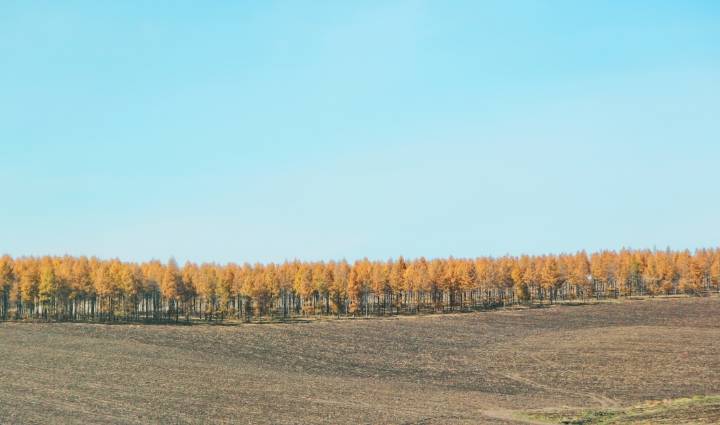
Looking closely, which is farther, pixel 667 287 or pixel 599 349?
pixel 667 287

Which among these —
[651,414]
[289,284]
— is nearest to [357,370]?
[651,414]

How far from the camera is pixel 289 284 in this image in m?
168

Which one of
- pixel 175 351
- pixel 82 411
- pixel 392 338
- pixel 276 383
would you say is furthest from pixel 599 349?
pixel 82 411

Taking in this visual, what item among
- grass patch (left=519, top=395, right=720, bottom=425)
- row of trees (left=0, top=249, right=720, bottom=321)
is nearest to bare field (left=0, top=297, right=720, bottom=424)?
grass patch (left=519, top=395, right=720, bottom=425)

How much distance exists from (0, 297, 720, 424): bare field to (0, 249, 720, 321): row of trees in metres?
33.9

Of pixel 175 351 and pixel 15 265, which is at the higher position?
pixel 15 265

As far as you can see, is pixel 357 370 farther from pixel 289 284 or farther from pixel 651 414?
pixel 289 284

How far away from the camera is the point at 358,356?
9431cm

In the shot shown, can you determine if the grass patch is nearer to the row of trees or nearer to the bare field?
the bare field

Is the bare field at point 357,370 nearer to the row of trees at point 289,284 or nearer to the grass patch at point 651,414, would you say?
the grass patch at point 651,414

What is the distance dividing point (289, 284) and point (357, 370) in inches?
3367

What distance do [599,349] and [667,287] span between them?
106037 millimetres

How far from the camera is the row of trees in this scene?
151875 mm

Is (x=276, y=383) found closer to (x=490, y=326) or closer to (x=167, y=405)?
(x=167, y=405)
